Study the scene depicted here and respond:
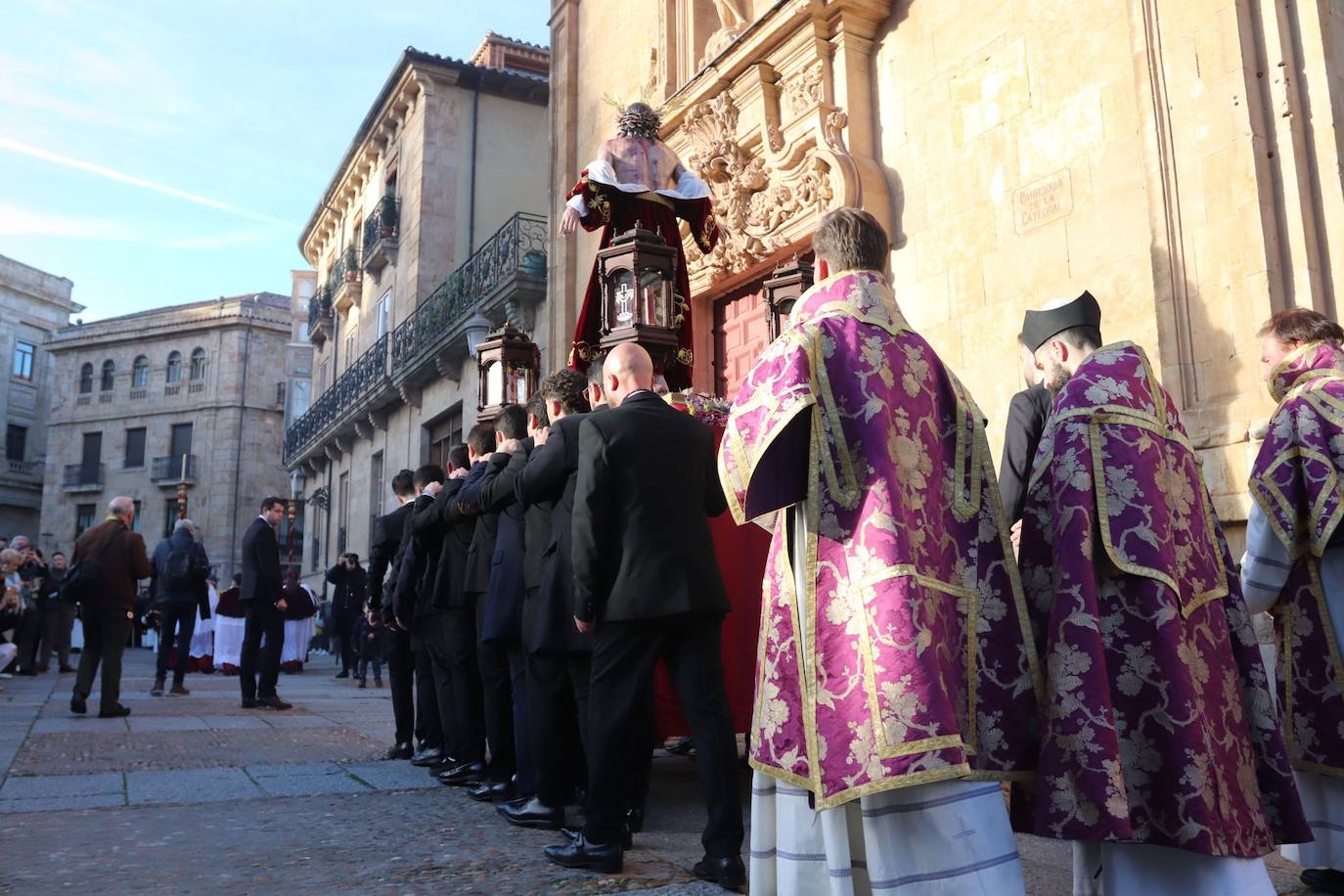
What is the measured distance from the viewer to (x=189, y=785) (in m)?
5.05

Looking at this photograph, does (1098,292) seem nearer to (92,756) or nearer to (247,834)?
(247,834)

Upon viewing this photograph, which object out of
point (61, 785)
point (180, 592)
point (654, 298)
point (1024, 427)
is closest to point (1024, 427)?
point (1024, 427)

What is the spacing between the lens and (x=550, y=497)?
4.08 metres

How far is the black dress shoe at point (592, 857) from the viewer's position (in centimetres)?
339

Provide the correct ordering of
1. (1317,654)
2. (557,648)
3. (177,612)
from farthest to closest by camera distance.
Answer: (177,612), (557,648), (1317,654)

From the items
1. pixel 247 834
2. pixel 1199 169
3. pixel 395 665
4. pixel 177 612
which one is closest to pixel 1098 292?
pixel 1199 169

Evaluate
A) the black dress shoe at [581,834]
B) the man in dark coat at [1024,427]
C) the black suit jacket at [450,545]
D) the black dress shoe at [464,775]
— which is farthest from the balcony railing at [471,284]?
the black dress shoe at [581,834]

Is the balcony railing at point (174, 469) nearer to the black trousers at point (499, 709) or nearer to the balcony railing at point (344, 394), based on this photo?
the balcony railing at point (344, 394)

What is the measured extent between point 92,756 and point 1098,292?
670cm

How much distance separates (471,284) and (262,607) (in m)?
10.8

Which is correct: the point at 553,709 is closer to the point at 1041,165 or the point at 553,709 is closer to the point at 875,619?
the point at 875,619

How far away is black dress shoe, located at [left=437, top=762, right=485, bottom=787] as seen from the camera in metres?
5.12

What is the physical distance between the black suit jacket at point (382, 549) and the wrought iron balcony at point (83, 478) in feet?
152

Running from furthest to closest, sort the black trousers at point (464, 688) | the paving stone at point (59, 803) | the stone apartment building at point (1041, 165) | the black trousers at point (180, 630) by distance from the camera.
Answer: the black trousers at point (180, 630), the stone apartment building at point (1041, 165), the black trousers at point (464, 688), the paving stone at point (59, 803)
